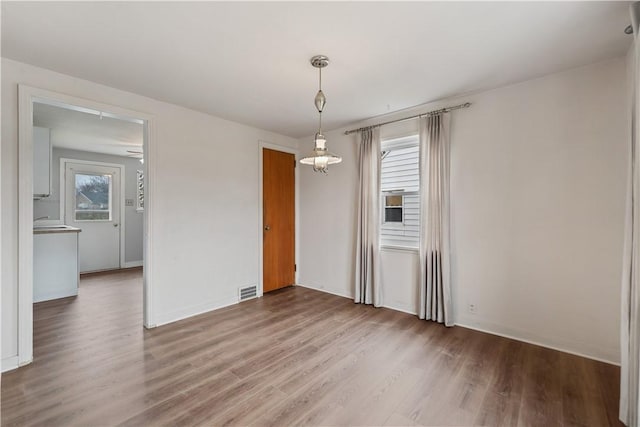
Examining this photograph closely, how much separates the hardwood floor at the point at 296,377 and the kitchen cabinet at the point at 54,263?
103 centimetres

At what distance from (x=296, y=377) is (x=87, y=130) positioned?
5039 mm

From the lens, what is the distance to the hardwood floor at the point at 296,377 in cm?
182

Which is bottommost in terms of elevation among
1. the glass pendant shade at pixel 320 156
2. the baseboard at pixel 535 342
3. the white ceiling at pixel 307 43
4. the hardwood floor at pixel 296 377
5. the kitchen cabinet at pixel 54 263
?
the hardwood floor at pixel 296 377

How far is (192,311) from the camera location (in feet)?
11.7

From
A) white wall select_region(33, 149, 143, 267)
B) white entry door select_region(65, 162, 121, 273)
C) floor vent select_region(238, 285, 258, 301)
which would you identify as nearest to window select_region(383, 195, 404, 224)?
floor vent select_region(238, 285, 258, 301)

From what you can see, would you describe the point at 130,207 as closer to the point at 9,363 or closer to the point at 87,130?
the point at 87,130

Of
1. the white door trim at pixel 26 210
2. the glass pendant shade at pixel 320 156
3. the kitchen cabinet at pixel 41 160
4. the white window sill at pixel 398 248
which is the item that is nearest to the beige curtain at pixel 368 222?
the white window sill at pixel 398 248

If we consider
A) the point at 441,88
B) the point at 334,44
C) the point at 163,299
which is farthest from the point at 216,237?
the point at 441,88

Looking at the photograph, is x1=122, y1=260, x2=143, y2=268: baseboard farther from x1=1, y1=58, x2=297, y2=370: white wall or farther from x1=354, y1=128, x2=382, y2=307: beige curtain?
x1=354, y1=128, x2=382, y2=307: beige curtain

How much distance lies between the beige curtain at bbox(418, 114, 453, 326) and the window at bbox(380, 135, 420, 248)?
0.25m

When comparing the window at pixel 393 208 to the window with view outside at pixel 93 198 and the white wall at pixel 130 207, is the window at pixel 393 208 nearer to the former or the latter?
the white wall at pixel 130 207

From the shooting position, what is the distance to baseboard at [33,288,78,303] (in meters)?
4.10

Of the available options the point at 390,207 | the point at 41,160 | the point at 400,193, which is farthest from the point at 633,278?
the point at 41,160

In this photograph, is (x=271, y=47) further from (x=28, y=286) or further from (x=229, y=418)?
(x=28, y=286)
